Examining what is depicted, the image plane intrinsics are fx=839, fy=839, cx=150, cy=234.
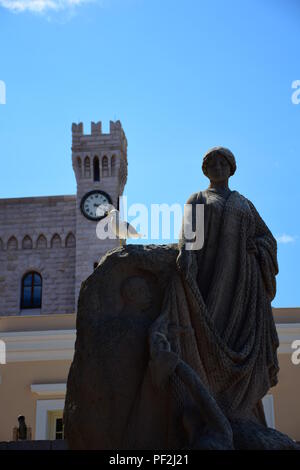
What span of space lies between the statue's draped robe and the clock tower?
31.3 meters

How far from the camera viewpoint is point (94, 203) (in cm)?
3934

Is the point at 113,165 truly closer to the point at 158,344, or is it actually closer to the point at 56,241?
the point at 56,241

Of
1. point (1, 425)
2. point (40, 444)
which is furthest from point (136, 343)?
point (1, 425)

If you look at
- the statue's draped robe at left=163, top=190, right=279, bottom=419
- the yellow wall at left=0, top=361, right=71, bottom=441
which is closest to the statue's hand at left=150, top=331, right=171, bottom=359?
the statue's draped robe at left=163, top=190, right=279, bottom=419

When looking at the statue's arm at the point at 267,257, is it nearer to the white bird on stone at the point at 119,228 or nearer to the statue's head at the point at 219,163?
the statue's head at the point at 219,163

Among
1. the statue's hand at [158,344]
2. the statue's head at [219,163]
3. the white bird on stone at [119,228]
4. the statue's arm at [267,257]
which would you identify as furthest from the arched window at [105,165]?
the statue's hand at [158,344]

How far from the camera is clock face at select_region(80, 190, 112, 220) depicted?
39062 mm

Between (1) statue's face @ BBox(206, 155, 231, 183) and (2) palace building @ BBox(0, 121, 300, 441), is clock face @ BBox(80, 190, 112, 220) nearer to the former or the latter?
(2) palace building @ BBox(0, 121, 300, 441)

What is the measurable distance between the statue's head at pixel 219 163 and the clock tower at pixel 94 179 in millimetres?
31044

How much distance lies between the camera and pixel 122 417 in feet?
20.1

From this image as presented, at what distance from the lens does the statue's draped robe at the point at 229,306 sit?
252 inches

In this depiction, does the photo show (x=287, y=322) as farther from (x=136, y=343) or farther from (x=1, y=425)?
(x=136, y=343)

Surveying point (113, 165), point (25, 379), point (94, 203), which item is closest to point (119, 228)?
point (25, 379)

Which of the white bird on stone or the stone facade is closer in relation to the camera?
the white bird on stone
